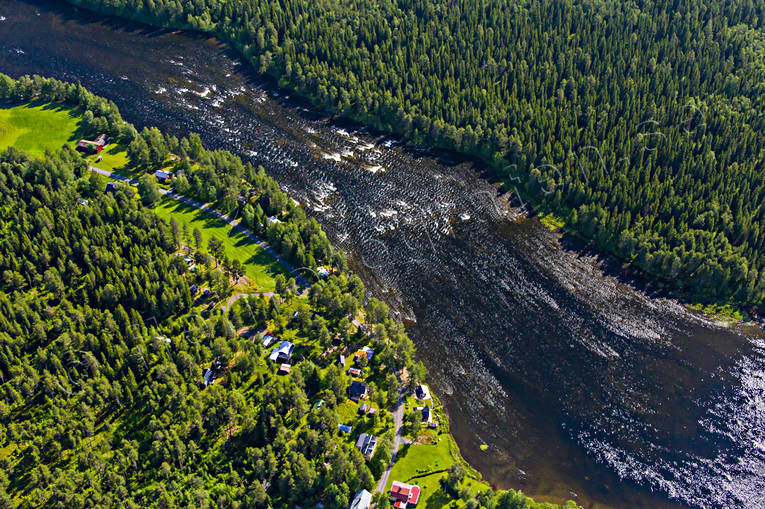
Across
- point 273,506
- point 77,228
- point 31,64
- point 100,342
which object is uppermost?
point 31,64

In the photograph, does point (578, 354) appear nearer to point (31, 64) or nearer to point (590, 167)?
point (590, 167)

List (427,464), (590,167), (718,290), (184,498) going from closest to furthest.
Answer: (184,498) < (427,464) < (718,290) < (590,167)

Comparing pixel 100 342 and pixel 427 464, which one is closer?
pixel 427 464

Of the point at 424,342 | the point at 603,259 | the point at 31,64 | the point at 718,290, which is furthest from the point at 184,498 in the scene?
the point at 31,64

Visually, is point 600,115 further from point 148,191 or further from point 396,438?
point 148,191

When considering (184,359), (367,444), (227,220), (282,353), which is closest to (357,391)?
(367,444)

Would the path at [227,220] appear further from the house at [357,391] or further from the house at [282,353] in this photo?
the house at [357,391]
